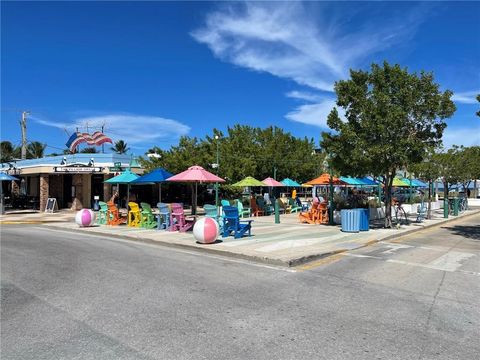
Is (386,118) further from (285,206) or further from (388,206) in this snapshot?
(285,206)

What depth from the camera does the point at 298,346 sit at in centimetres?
488

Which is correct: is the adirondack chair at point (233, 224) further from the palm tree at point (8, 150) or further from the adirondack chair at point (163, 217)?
the palm tree at point (8, 150)

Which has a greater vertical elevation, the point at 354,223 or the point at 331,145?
the point at 331,145

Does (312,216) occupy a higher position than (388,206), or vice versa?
(388,206)

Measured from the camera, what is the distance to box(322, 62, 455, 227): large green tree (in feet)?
55.8

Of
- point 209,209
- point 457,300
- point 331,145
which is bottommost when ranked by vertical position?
point 457,300

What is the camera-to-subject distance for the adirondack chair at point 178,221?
16502 millimetres

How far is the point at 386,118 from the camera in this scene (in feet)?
54.8

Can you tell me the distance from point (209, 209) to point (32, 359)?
35.6ft

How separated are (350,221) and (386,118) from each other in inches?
159

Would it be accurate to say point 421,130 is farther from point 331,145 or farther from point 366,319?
point 366,319

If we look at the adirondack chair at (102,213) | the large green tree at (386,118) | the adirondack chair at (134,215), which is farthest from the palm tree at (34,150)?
the large green tree at (386,118)

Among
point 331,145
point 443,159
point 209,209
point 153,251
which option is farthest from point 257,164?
point 153,251

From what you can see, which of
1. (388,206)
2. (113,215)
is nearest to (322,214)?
(388,206)
